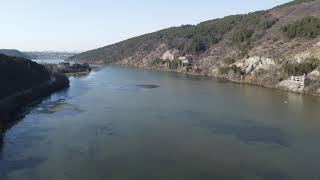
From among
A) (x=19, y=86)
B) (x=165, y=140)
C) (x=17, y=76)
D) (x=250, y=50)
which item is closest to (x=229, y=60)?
(x=250, y=50)

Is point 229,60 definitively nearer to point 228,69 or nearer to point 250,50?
point 250,50

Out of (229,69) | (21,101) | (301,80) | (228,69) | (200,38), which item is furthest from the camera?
(200,38)

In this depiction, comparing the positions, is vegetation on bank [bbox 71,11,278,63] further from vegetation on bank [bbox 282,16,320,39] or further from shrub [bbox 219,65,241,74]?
vegetation on bank [bbox 282,16,320,39]

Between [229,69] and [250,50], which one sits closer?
[229,69]

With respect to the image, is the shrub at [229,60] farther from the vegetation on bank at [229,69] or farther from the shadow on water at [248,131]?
the shadow on water at [248,131]

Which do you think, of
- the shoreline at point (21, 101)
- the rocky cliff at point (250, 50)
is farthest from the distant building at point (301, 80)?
the shoreline at point (21, 101)
